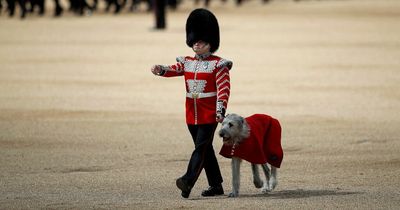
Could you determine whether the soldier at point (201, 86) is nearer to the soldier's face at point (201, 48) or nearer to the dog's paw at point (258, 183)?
the soldier's face at point (201, 48)

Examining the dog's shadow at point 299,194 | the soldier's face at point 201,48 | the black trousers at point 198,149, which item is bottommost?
the dog's shadow at point 299,194

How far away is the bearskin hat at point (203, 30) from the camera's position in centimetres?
941

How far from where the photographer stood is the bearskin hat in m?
9.41

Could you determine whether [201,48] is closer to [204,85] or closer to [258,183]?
[204,85]

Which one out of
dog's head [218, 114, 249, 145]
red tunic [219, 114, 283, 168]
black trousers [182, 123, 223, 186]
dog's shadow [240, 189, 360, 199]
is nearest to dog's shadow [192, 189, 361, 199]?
dog's shadow [240, 189, 360, 199]

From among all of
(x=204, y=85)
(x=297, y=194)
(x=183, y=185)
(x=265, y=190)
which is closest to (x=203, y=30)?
(x=204, y=85)

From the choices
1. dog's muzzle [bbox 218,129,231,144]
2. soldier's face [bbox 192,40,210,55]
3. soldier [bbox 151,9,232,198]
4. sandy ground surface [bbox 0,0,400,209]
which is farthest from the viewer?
sandy ground surface [bbox 0,0,400,209]

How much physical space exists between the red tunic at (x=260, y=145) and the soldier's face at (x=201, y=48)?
0.56 m

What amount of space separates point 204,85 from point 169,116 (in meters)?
6.67

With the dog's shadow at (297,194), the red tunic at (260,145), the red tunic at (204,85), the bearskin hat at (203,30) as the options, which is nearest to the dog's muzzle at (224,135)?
the red tunic at (260,145)

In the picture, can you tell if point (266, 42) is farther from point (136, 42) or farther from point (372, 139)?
point (372, 139)

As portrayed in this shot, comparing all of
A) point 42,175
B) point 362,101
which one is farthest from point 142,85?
point 42,175

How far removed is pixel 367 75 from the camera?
21.7m

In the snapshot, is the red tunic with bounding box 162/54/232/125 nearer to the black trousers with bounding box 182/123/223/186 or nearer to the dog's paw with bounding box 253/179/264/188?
the black trousers with bounding box 182/123/223/186
